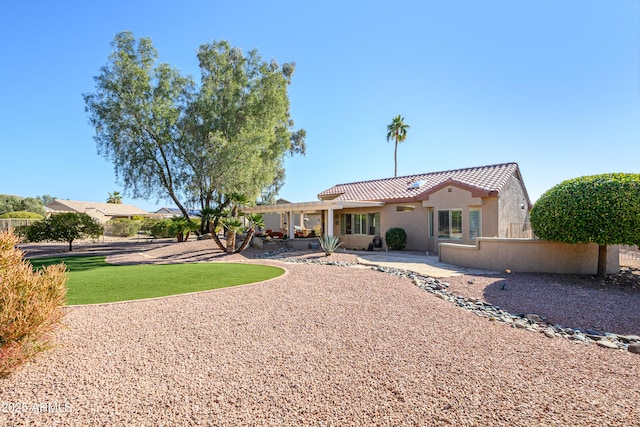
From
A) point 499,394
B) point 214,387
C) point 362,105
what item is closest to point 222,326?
point 214,387

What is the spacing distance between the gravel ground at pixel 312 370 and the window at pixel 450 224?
35.3ft

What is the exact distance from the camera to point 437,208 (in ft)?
60.7

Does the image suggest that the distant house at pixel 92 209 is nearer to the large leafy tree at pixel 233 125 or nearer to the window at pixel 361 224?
the large leafy tree at pixel 233 125

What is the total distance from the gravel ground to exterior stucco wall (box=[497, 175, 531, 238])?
35.1ft

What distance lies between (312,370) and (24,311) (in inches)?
138

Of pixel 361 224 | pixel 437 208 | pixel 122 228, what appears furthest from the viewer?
pixel 122 228

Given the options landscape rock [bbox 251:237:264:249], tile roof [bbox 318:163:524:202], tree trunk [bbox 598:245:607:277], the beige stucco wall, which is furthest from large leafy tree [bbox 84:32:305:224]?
tree trunk [bbox 598:245:607:277]

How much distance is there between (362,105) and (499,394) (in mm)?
17901

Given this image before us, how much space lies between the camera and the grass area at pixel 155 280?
7.91m

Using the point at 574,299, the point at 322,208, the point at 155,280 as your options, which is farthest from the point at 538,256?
the point at 155,280

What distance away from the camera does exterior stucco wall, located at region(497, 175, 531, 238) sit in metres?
17.4

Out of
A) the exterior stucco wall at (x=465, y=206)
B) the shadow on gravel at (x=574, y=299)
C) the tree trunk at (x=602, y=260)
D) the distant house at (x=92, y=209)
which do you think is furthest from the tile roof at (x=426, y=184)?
the distant house at (x=92, y=209)

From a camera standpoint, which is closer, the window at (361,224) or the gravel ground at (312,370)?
the gravel ground at (312,370)

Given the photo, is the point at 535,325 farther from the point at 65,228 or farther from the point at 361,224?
the point at 65,228
